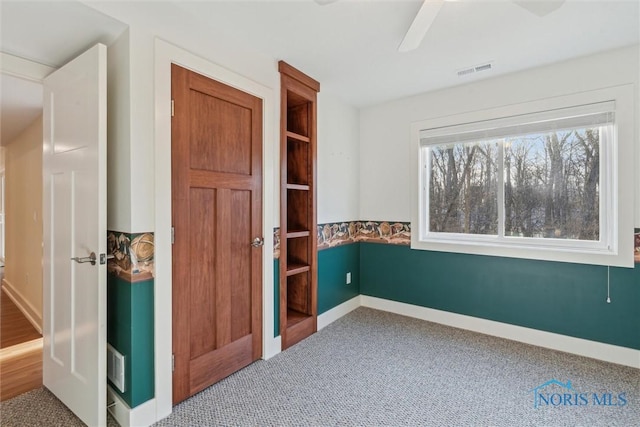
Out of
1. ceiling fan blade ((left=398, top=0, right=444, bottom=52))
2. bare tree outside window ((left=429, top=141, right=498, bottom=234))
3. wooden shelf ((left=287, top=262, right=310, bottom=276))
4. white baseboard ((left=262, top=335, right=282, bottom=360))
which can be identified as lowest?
white baseboard ((left=262, top=335, right=282, bottom=360))

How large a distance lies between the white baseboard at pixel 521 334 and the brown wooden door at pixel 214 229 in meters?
1.71

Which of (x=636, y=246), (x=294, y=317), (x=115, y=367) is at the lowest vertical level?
(x=294, y=317)

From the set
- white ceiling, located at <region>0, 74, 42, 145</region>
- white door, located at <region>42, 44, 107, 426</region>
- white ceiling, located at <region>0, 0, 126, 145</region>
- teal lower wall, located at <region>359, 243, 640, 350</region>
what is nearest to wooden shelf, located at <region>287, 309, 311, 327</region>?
teal lower wall, located at <region>359, 243, 640, 350</region>

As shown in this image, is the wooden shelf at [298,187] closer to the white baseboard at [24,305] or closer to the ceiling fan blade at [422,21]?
the ceiling fan blade at [422,21]

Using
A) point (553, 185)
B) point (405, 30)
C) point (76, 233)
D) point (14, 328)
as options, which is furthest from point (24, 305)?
point (553, 185)

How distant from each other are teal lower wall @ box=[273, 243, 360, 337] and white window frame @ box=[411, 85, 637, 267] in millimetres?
889

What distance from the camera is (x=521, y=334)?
2.73 metres

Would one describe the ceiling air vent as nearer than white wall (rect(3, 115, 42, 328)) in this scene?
Yes

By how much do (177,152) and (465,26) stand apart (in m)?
1.99

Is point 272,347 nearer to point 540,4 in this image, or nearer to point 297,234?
point 297,234

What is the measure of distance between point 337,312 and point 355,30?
103 inches

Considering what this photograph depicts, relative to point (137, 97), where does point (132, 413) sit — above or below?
below

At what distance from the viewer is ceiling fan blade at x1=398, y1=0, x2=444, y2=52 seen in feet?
4.54

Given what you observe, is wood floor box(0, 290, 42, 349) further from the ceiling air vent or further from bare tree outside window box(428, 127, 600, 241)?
the ceiling air vent
